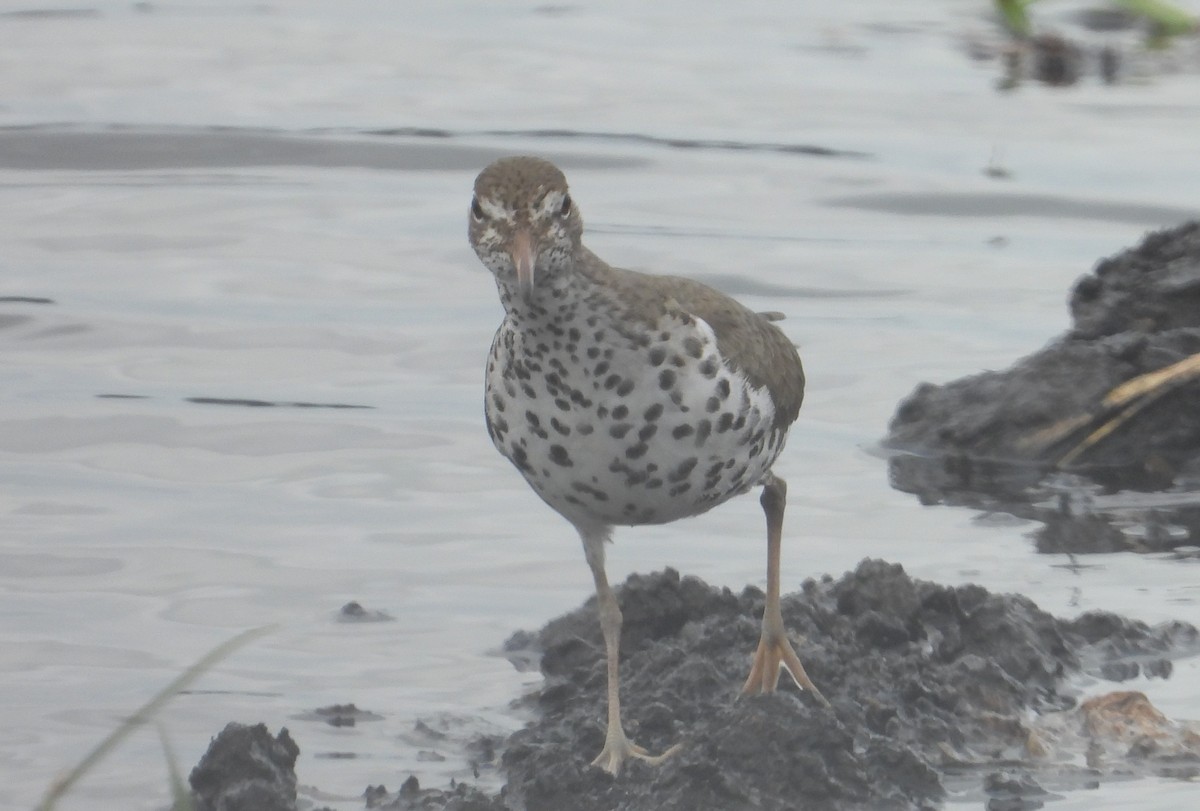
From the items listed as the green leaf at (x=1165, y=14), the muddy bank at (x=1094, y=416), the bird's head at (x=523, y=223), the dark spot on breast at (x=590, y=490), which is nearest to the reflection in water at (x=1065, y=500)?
the muddy bank at (x=1094, y=416)

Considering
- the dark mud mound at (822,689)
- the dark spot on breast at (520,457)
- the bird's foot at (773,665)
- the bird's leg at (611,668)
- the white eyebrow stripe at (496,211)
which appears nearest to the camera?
the white eyebrow stripe at (496,211)

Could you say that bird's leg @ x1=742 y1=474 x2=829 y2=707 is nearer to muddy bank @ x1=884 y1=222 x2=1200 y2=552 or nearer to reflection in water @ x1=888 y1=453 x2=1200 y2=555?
reflection in water @ x1=888 y1=453 x2=1200 y2=555

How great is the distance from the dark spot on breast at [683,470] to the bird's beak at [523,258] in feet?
2.32

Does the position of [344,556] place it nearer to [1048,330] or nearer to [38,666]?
[38,666]

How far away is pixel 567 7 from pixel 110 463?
12097mm

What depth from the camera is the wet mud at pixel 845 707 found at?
6.38 meters

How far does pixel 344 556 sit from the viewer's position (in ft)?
29.5

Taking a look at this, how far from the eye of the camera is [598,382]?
631 cm

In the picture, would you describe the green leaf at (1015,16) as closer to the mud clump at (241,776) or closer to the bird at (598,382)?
the bird at (598,382)

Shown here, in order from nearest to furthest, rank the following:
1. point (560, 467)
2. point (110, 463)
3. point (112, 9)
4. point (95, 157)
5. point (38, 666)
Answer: point (560, 467) < point (38, 666) < point (110, 463) < point (95, 157) < point (112, 9)

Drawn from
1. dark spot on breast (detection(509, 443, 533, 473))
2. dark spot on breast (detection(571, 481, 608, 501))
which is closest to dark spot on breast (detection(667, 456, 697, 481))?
dark spot on breast (detection(571, 481, 608, 501))

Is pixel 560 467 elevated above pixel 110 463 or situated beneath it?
elevated above

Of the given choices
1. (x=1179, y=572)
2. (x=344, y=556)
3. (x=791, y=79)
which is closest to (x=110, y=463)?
(x=344, y=556)

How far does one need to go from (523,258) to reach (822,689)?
6.39 feet
